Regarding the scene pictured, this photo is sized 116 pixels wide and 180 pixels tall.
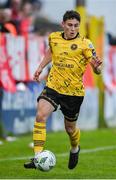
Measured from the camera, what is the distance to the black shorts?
11250 mm

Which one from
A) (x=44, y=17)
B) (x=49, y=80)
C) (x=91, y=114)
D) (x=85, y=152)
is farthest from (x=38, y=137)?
(x=44, y=17)

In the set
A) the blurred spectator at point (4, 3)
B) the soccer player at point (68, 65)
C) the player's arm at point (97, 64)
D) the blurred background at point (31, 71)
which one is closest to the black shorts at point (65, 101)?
the soccer player at point (68, 65)

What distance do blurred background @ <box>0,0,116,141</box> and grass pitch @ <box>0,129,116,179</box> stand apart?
1.94 feet

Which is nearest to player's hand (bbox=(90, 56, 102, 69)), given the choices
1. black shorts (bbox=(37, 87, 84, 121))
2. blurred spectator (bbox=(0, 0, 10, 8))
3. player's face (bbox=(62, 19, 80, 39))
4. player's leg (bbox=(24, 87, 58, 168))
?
player's face (bbox=(62, 19, 80, 39))

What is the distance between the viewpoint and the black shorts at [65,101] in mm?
11250

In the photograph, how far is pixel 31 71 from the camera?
18141 mm

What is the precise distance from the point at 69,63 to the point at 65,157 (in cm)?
265

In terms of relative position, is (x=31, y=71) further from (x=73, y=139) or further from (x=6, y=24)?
(x=73, y=139)

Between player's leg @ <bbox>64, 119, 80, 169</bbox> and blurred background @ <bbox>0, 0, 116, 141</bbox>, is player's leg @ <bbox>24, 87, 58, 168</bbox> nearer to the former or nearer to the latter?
player's leg @ <bbox>64, 119, 80, 169</bbox>

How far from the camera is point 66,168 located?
1205 centimetres

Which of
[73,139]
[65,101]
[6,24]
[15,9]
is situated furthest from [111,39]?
[65,101]

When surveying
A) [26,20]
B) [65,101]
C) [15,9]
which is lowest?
[26,20]

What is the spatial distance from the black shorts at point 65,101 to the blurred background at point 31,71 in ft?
17.1

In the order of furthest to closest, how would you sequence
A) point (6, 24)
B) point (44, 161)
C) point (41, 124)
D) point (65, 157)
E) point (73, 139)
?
point (6, 24), point (65, 157), point (73, 139), point (41, 124), point (44, 161)
